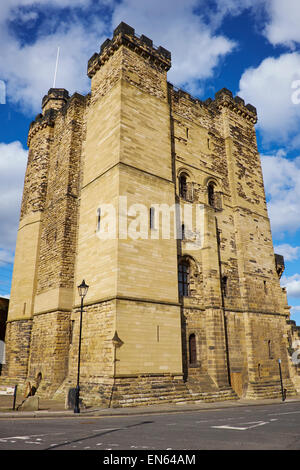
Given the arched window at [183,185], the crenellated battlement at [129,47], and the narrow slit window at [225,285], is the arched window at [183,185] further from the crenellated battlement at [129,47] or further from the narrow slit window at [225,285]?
the crenellated battlement at [129,47]

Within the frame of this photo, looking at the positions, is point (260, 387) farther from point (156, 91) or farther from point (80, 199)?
point (156, 91)

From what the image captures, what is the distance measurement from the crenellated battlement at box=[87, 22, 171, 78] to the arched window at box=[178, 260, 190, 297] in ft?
39.8

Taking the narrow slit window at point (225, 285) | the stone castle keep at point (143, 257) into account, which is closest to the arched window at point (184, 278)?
the stone castle keep at point (143, 257)

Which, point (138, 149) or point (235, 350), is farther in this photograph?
point (235, 350)

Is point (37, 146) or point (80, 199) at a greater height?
point (37, 146)

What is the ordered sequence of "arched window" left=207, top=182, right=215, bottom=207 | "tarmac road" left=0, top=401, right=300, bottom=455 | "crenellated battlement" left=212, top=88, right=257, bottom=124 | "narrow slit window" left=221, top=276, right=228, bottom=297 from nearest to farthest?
1. "tarmac road" left=0, top=401, right=300, bottom=455
2. "narrow slit window" left=221, top=276, right=228, bottom=297
3. "arched window" left=207, top=182, right=215, bottom=207
4. "crenellated battlement" left=212, top=88, right=257, bottom=124

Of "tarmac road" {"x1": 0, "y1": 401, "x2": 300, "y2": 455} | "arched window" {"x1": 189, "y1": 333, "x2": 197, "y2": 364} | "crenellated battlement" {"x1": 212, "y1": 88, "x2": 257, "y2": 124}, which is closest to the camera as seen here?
"tarmac road" {"x1": 0, "y1": 401, "x2": 300, "y2": 455}

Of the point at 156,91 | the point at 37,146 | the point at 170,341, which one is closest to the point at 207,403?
the point at 170,341

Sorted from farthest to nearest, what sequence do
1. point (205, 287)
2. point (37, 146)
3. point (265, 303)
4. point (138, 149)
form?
point (37, 146) < point (265, 303) < point (205, 287) < point (138, 149)

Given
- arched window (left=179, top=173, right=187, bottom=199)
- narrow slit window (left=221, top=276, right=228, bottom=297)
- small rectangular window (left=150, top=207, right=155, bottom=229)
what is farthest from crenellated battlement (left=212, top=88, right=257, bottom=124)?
narrow slit window (left=221, top=276, right=228, bottom=297)

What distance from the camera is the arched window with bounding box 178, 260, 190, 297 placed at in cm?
1841

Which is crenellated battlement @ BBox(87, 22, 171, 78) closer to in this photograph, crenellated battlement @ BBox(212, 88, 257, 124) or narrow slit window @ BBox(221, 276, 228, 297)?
crenellated battlement @ BBox(212, 88, 257, 124)

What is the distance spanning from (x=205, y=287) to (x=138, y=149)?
8.22 metres

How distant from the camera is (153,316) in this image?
608 inches
